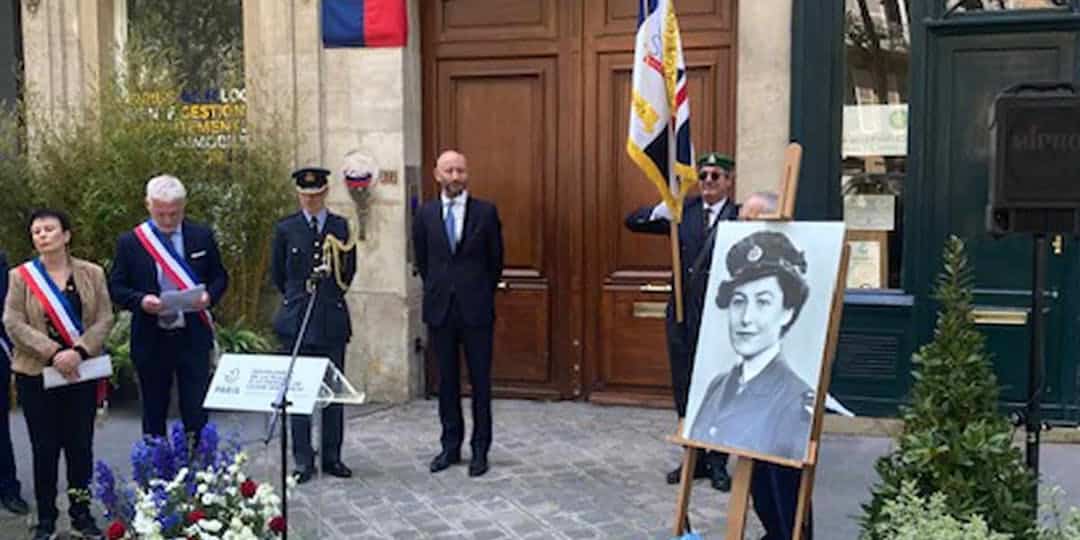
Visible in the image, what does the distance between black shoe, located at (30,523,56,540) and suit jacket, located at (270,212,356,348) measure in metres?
1.57

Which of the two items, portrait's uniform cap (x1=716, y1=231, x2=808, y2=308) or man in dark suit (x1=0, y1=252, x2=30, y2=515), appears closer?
portrait's uniform cap (x1=716, y1=231, x2=808, y2=308)

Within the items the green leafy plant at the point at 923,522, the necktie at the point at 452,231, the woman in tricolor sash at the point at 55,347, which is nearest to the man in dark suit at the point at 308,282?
the necktie at the point at 452,231

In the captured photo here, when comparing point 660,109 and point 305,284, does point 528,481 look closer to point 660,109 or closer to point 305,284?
point 305,284

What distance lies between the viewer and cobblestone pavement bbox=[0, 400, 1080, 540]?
5.40 meters

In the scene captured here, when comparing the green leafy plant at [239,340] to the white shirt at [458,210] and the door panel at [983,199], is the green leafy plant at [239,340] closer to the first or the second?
the white shirt at [458,210]

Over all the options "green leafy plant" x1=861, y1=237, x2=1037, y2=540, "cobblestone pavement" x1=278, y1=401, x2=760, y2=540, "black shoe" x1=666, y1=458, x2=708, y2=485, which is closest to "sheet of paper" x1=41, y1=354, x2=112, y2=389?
"cobblestone pavement" x1=278, y1=401, x2=760, y2=540

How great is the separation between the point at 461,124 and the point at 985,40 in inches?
146

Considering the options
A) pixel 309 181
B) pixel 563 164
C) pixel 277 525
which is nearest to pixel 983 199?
pixel 563 164

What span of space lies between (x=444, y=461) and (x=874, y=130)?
352 cm

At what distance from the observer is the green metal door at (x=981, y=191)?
6680 mm

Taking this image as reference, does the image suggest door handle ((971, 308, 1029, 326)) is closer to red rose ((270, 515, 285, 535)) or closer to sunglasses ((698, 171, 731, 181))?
sunglasses ((698, 171, 731, 181))

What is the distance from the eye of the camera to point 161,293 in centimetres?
566

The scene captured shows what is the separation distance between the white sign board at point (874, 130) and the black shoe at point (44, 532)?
518 centimetres

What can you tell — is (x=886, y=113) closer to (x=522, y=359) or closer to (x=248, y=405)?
(x=522, y=359)
